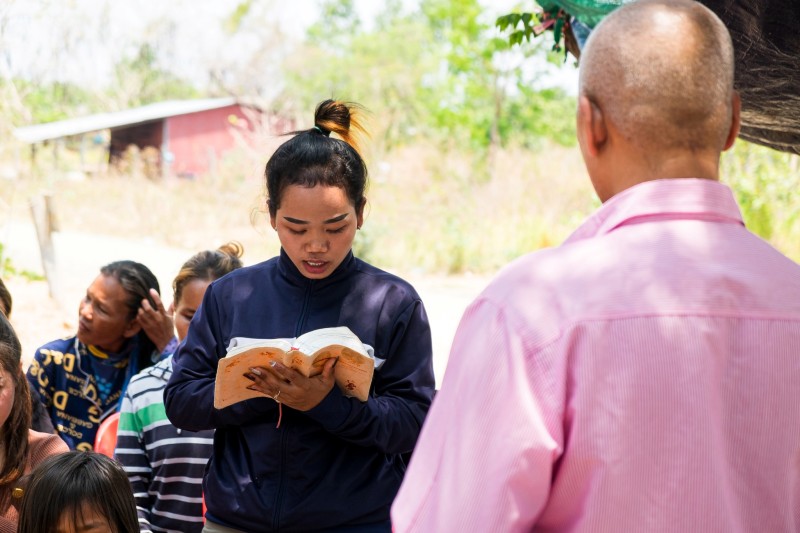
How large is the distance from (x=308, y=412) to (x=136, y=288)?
1884mm

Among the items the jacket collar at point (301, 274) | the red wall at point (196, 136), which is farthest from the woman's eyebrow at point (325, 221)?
the red wall at point (196, 136)

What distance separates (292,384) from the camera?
237 cm

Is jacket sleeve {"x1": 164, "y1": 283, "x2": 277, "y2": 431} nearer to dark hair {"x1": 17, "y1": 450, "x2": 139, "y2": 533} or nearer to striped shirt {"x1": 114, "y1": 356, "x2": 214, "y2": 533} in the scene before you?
dark hair {"x1": 17, "y1": 450, "x2": 139, "y2": 533}

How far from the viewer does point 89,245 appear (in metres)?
19.5

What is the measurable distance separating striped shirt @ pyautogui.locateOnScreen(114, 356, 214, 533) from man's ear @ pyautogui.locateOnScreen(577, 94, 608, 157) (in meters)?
2.32

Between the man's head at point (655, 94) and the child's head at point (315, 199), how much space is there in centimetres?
123

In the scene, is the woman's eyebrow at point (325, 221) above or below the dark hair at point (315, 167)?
below

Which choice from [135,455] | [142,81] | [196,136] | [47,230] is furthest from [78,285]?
[142,81]

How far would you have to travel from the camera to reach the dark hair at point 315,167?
2697 millimetres

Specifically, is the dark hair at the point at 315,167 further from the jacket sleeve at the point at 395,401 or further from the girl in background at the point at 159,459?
the girl in background at the point at 159,459

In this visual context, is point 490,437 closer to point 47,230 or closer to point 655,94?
point 655,94

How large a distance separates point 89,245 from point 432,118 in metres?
11.2

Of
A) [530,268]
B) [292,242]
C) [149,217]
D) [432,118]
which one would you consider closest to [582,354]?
[530,268]

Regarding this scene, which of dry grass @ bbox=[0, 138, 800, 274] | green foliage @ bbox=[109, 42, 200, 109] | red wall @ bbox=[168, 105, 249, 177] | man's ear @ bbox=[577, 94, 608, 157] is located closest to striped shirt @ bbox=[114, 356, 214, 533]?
man's ear @ bbox=[577, 94, 608, 157]
